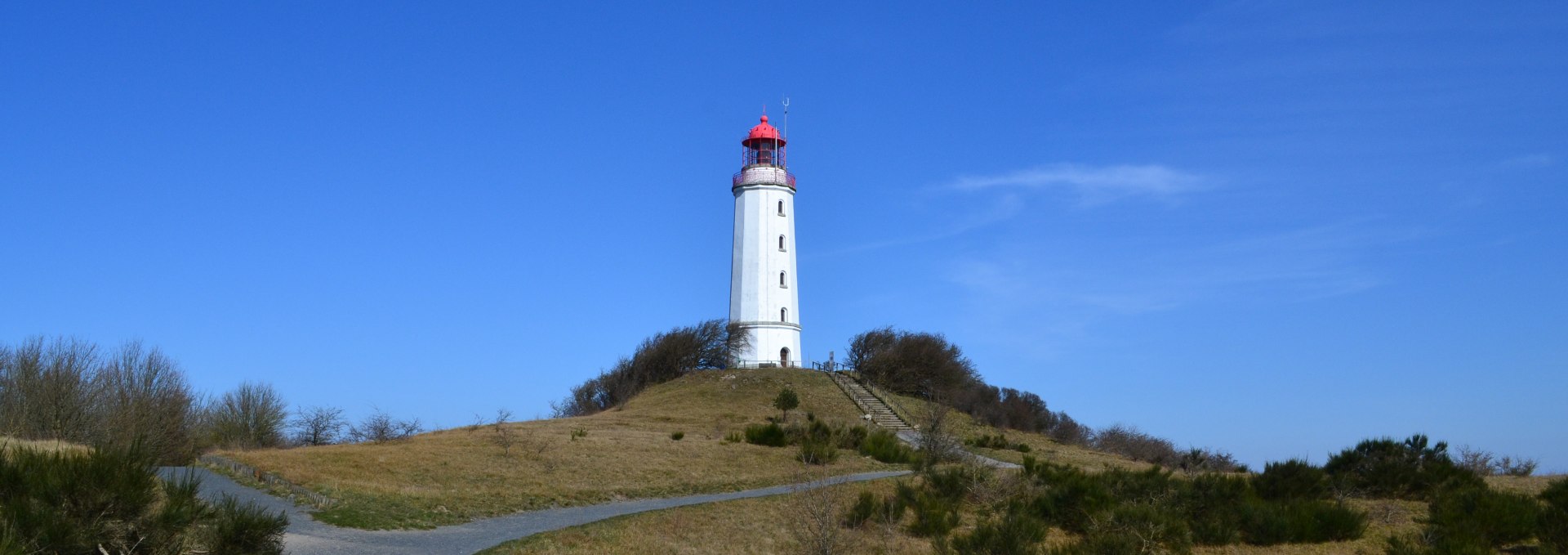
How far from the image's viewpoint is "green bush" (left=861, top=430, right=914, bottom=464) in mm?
29188

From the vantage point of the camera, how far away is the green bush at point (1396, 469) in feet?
69.4

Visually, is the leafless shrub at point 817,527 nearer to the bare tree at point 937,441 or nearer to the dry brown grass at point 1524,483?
the bare tree at point 937,441

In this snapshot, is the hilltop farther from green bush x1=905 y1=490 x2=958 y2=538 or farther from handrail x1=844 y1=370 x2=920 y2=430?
handrail x1=844 y1=370 x2=920 y2=430

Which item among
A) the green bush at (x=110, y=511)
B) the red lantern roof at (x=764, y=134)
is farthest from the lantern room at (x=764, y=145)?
the green bush at (x=110, y=511)

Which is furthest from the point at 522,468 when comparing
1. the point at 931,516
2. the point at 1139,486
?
the point at 1139,486

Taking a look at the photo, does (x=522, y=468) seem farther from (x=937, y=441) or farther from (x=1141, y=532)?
(x=1141, y=532)

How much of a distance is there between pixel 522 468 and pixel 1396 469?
57.4 feet

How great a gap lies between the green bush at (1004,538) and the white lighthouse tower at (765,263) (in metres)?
32.4

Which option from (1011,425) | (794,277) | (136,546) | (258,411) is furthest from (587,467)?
(1011,425)

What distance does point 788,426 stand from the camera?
32938 millimetres

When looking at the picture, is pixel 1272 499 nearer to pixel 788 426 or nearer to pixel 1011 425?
pixel 788 426

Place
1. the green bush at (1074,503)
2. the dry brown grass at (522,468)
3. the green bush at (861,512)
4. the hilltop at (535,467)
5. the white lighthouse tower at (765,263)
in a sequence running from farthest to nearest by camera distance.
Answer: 1. the white lighthouse tower at (765,263)
2. the green bush at (1074,503)
3. the green bush at (861,512)
4. the hilltop at (535,467)
5. the dry brown grass at (522,468)

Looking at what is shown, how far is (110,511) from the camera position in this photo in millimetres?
10625

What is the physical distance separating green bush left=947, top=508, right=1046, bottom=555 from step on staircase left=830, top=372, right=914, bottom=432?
22.5 meters
